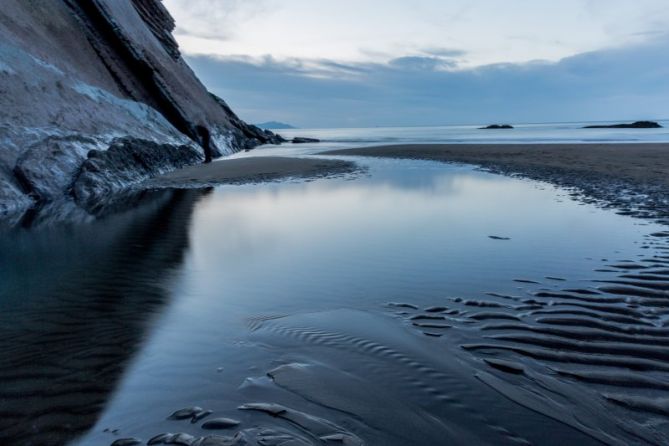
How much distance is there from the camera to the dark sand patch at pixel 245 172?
1870 centimetres

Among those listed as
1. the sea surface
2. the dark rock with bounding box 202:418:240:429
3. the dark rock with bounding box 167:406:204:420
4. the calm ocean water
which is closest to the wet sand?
the sea surface

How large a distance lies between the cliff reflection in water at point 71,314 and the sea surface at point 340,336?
0.03 m

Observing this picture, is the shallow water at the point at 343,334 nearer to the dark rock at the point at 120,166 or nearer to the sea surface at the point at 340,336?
the sea surface at the point at 340,336

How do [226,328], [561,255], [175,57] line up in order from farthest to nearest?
[175,57], [561,255], [226,328]

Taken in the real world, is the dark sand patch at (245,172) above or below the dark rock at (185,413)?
above

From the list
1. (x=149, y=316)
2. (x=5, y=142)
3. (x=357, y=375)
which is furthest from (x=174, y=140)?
(x=357, y=375)

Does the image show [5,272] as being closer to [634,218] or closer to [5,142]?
[5,142]

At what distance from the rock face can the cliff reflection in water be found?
4361 millimetres

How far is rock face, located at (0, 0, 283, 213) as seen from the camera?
13.0 metres

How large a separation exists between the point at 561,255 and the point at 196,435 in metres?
6.41

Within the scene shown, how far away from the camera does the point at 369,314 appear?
5145mm

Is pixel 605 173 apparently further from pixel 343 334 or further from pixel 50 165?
pixel 50 165

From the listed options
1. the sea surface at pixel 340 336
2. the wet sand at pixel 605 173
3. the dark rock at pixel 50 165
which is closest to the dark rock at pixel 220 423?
the sea surface at pixel 340 336

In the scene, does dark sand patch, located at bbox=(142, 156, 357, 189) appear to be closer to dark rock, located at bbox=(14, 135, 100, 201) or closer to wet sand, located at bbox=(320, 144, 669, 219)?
dark rock, located at bbox=(14, 135, 100, 201)
